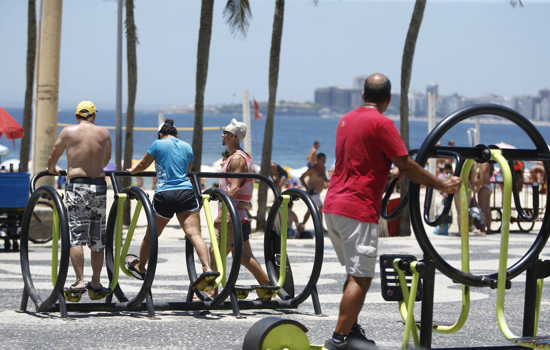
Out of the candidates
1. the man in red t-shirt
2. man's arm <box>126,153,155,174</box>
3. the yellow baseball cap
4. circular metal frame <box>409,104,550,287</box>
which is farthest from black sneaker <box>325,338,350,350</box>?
the yellow baseball cap

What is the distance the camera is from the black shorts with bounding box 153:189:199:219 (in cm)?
662

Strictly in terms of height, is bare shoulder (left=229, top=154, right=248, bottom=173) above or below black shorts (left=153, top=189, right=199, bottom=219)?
above

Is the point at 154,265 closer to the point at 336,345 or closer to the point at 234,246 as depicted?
the point at 234,246

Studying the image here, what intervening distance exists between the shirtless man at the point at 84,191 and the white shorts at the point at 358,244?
273 centimetres

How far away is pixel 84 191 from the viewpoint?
630 cm

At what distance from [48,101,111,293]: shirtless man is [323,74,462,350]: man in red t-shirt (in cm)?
268

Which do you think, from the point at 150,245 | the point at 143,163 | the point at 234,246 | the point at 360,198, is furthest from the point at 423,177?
the point at 143,163

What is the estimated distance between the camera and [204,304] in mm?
6359

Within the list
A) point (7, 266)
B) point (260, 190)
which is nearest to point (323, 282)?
point (7, 266)

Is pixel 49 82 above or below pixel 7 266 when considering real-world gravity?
above

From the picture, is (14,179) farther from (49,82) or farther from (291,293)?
(291,293)

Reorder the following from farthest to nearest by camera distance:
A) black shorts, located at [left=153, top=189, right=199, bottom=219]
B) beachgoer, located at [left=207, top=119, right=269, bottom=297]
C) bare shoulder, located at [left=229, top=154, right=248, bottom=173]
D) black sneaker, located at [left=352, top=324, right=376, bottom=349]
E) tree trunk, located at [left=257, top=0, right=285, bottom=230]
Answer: tree trunk, located at [left=257, top=0, right=285, bottom=230] < bare shoulder, located at [left=229, top=154, right=248, bottom=173] < beachgoer, located at [left=207, top=119, right=269, bottom=297] < black shorts, located at [left=153, top=189, right=199, bottom=219] < black sneaker, located at [left=352, top=324, right=376, bottom=349]

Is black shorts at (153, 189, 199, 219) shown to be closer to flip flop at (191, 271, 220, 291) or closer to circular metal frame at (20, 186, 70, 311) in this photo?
flip flop at (191, 271, 220, 291)

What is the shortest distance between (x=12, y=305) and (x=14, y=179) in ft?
15.0
